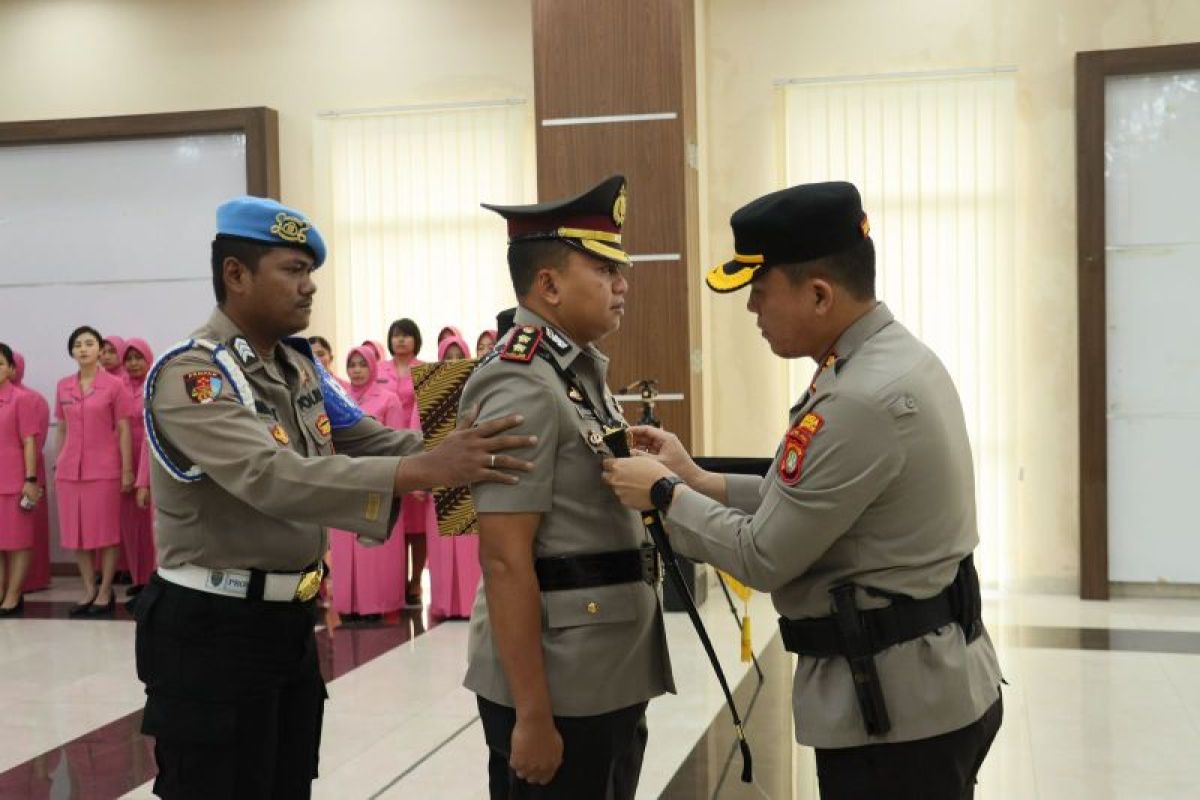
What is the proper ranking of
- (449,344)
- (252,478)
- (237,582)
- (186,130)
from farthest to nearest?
1. (186,130)
2. (449,344)
3. (237,582)
4. (252,478)

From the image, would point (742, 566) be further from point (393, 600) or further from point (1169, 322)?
point (1169, 322)

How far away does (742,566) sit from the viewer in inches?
75.5

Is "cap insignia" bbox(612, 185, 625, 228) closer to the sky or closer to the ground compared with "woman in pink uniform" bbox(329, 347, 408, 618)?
closer to the sky

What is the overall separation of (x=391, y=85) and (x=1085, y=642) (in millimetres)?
5758

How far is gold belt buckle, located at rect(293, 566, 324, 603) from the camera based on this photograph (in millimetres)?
2426

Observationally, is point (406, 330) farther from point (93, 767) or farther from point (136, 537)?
point (93, 767)

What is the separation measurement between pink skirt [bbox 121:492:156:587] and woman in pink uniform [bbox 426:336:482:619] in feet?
7.67

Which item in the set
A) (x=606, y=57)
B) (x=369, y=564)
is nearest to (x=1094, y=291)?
(x=606, y=57)

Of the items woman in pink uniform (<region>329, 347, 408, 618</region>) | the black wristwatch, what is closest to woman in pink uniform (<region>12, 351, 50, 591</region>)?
woman in pink uniform (<region>329, 347, 408, 618</region>)

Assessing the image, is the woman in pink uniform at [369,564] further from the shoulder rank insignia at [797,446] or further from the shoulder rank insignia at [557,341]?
the shoulder rank insignia at [797,446]

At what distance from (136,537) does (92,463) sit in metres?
0.70

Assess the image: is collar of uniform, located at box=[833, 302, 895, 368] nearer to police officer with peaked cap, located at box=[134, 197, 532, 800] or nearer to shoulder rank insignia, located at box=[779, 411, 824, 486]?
shoulder rank insignia, located at box=[779, 411, 824, 486]

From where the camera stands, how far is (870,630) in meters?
1.88

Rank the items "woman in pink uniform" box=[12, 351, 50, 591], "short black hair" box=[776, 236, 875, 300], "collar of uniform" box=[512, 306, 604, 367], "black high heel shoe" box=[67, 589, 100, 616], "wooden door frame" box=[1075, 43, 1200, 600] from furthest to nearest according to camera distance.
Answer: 1. "woman in pink uniform" box=[12, 351, 50, 591]
2. "black high heel shoe" box=[67, 589, 100, 616]
3. "wooden door frame" box=[1075, 43, 1200, 600]
4. "collar of uniform" box=[512, 306, 604, 367]
5. "short black hair" box=[776, 236, 875, 300]
